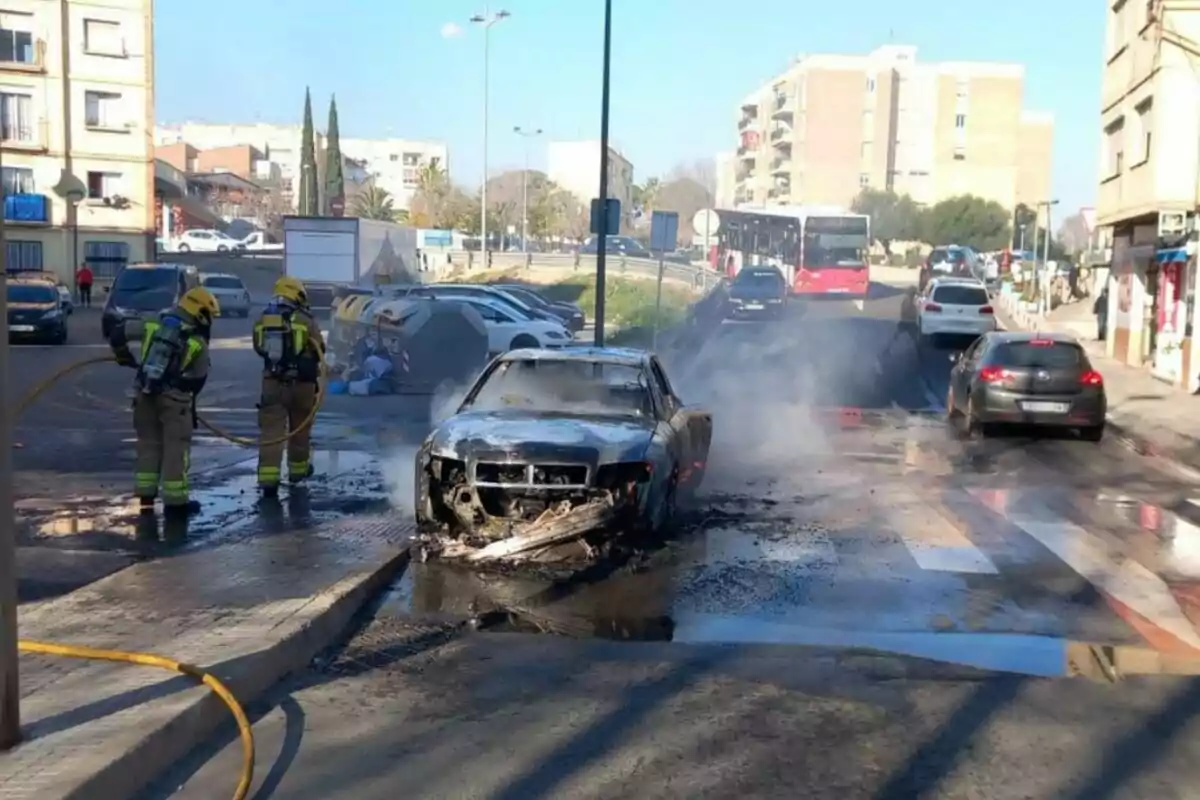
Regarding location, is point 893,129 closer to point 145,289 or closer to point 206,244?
point 206,244

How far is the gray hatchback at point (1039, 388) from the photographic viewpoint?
58.2 ft

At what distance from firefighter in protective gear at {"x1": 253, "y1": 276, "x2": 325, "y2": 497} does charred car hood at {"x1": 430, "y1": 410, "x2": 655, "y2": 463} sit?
2.10m

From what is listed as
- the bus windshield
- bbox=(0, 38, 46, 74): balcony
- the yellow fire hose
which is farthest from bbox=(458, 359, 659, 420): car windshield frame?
bbox=(0, 38, 46, 74): balcony

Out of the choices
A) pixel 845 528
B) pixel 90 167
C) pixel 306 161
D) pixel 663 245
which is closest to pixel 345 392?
pixel 663 245

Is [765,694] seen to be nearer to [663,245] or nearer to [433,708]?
[433,708]

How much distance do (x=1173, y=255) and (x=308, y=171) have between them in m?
70.7

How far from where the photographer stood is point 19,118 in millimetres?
53562

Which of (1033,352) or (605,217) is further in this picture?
(605,217)

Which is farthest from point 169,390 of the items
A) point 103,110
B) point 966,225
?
point 966,225

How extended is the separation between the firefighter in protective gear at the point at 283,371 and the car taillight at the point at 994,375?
10.1 m

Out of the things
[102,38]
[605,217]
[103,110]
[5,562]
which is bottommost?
[5,562]

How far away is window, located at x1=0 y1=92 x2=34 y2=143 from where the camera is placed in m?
53.0

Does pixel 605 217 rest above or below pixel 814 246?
below

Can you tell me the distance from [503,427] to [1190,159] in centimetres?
2206
